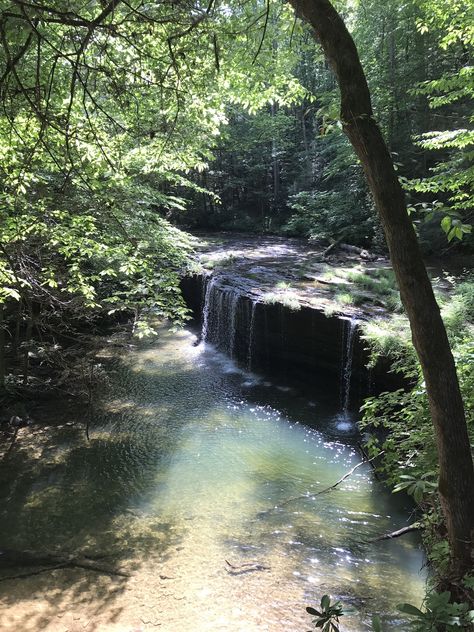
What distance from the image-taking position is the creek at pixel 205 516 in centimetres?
407

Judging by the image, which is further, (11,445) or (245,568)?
(11,445)

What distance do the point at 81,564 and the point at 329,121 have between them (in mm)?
4791

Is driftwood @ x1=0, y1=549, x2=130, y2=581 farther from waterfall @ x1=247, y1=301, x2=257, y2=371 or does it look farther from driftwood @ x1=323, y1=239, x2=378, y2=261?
driftwood @ x1=323, y1=239, x2=378, y2=261

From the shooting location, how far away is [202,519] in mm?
5457

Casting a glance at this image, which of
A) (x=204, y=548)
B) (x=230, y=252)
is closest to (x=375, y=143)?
(x=204, y=548)

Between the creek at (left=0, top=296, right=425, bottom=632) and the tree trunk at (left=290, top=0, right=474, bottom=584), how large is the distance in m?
2.37

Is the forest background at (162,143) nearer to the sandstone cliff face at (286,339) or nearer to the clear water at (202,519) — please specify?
the sandstone cliff face at (286,339)

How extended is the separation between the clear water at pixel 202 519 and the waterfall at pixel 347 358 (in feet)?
1.66

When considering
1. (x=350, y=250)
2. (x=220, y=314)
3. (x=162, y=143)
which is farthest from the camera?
(x=350, y=250)

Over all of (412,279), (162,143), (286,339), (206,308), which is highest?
(162,143)

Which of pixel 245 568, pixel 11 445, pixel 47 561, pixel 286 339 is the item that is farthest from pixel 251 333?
pixel 47 561

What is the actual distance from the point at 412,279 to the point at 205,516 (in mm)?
4507

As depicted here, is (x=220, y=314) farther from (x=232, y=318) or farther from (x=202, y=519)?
(x=202, y=519)

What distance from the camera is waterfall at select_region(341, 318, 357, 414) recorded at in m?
8.66
